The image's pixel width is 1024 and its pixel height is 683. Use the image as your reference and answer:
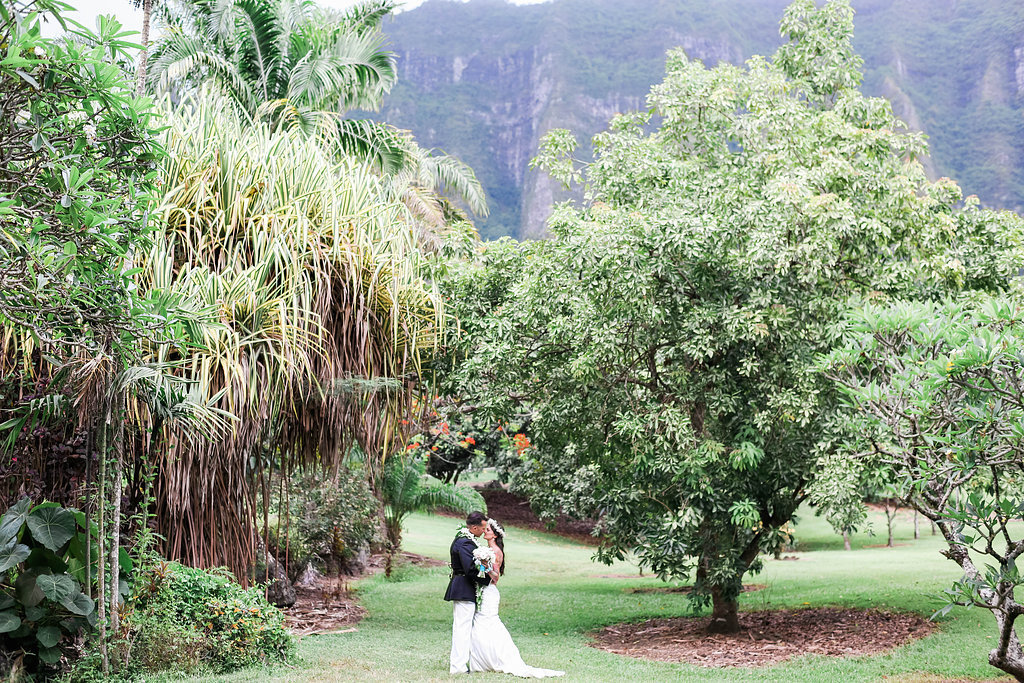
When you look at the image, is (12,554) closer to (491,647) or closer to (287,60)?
(491,647)

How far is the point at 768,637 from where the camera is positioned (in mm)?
10352

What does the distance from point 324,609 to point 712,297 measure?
674cm

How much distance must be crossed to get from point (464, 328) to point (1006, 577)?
6.94 meters

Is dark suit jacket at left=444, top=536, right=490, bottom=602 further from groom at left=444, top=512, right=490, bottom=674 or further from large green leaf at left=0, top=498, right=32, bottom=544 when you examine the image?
large green leaf at left=0, top=498, right=32, bottom=544

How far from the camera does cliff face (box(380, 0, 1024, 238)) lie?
54875 millimetres

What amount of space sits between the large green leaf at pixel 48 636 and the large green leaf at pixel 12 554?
1.87 feet

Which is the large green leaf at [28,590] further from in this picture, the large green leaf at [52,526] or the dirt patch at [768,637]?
the dirt patch at [768,637]

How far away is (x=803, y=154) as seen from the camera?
10328 millimetres

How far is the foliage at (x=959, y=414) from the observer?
5188 mm

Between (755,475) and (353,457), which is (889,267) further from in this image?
(353,457)

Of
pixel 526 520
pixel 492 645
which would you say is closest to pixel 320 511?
pixel 492 645

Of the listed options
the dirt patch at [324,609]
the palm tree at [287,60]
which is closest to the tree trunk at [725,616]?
the dirt patch at [324,609]

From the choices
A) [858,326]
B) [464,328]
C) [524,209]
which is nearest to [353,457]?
[464,328]

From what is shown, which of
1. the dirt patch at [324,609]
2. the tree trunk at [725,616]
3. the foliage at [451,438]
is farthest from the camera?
the foliage at [451,438]
